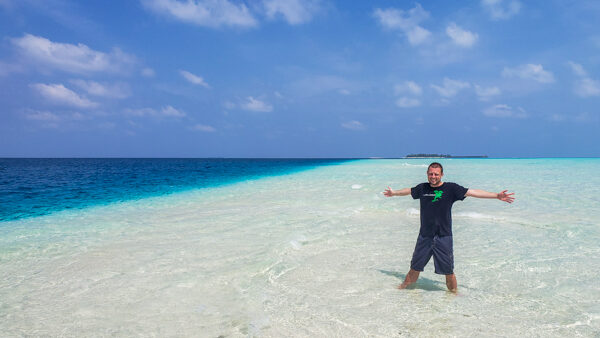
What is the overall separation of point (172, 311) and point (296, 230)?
456 centimetres

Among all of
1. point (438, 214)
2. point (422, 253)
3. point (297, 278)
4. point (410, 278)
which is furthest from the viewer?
point (297, 278)

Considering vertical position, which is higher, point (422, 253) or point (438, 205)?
point (438, 205)

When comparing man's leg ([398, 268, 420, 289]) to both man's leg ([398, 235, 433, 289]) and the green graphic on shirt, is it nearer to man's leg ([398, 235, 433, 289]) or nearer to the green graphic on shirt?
man's leg ([398, 235, 433, 289])

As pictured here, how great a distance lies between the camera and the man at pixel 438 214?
4219 millimetres

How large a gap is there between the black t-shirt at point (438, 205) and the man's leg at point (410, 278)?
1.79ft

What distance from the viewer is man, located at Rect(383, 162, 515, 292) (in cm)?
422

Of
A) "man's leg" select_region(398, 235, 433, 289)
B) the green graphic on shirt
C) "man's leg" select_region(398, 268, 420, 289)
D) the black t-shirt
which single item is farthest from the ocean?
the green graphic on shirt

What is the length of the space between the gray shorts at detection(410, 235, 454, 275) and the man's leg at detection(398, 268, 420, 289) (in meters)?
0.16

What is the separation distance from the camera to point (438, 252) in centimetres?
431

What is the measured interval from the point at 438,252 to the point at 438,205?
1.90ft

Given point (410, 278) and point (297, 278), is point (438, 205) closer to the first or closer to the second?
point (410, 278)

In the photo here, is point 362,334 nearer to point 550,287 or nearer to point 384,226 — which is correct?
point 550,287

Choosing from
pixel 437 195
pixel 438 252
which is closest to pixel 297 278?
pixel 438 252

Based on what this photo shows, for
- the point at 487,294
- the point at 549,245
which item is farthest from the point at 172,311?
the point at 549,245
